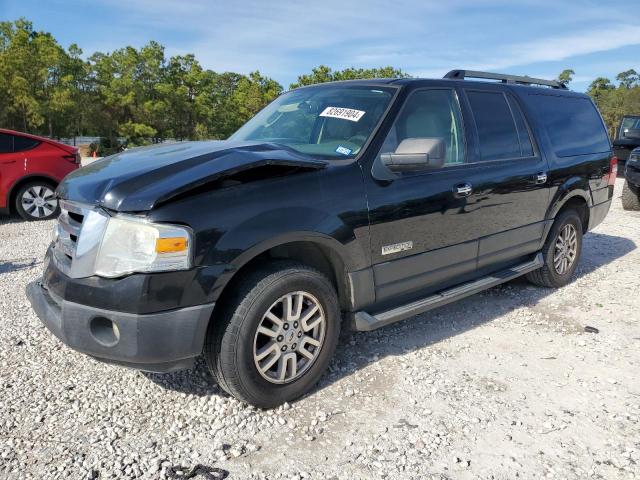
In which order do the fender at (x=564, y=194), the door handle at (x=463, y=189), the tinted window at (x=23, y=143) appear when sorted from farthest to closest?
the tinted window at (x=23, y=143) → the fender at (x=564, y=194) → the door handle at (x=463, y=189)

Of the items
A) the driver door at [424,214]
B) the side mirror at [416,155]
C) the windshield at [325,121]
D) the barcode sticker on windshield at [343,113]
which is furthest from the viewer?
the barcode sticker on windshield at [343,113]

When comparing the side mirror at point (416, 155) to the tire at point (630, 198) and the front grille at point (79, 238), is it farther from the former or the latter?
the tire at point (630, 198)

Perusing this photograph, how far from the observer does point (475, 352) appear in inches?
145

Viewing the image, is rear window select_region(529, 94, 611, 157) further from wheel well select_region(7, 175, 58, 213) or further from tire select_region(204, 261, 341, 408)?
wheel well select_region(7, 175, 58, 213)

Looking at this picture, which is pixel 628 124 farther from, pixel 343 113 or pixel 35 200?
pixel 35 200

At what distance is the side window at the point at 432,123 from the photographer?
3387 mm

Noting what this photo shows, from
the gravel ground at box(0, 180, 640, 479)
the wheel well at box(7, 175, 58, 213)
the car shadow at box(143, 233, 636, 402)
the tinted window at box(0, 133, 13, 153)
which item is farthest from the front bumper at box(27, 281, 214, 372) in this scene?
the tinted window at box(0, 133, 13, 153)

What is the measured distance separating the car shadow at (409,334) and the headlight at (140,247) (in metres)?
1.04

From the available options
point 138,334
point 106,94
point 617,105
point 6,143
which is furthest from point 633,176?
point 617,105

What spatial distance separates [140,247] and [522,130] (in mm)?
3423

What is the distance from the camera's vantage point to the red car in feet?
25.4

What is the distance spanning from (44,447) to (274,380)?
117 cm

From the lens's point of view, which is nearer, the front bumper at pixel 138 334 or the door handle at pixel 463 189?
the front bumper at pixel 138 334

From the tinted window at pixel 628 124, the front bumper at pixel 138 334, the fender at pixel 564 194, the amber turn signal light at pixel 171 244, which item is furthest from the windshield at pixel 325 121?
the tinted window at pixel 628 124
